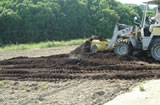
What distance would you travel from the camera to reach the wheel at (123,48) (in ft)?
42.7

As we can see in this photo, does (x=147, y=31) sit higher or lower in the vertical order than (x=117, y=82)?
higher

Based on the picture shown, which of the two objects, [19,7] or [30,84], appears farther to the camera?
[19,7]

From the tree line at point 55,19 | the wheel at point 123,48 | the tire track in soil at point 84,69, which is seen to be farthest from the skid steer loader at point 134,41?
the tree line at point 55,19

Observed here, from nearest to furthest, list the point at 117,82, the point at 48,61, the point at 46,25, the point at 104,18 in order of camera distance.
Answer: the point at 117,82
the point at 48,61
the point at 46,25
the point at 104,18

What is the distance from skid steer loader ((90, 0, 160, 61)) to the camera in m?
11.8

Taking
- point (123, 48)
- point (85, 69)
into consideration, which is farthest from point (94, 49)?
point (85, 69)

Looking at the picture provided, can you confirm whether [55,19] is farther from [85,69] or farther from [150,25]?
[85,69]

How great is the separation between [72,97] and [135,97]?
184 centimetres

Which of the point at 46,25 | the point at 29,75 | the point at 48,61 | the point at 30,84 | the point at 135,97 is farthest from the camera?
the point at 46,25

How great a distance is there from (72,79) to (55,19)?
51090 mm

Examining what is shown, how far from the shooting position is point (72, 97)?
7.65m

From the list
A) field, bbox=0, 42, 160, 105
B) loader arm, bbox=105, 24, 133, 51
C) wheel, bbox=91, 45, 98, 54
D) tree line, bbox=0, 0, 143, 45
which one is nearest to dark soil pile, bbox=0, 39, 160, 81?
field, bbox=0, 42, 160, 105

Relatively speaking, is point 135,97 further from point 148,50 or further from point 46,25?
point 46,25

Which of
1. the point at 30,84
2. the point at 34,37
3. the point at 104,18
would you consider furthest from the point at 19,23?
the point at 30,84
